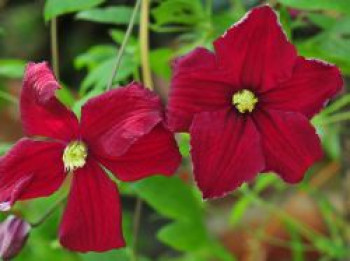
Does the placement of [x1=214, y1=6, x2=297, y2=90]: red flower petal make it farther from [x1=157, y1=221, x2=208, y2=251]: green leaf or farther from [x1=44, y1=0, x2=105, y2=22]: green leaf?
[x1=157, y1=221, x2=208, y2=251]: green leaf

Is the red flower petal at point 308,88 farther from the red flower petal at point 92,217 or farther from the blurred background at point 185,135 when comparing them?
the red flower petal at point 92,217

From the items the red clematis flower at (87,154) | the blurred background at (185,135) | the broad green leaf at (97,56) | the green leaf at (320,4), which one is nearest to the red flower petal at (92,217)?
the red clematis flower at (87,154)

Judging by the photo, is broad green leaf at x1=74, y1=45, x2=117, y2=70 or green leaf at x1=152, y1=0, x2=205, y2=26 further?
broad green leaf at x1=74, y1=45, x2=117, y2=70

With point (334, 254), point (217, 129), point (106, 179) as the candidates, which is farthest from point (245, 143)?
point (334, 254)

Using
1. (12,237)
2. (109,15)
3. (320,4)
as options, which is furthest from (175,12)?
(12,237)

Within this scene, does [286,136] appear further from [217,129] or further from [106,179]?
[106,179]

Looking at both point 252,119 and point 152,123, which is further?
point 252,119

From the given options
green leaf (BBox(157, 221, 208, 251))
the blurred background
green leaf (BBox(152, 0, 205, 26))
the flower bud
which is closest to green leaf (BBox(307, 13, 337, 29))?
the blurred background
